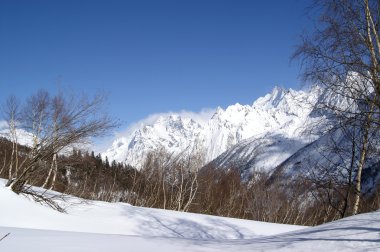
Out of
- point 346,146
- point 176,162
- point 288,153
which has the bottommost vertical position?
point 346,146

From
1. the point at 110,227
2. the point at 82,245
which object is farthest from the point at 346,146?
the point at 82,245

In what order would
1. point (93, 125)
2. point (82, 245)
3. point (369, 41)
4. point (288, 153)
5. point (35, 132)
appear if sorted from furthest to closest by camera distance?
point (288, 153)
point (35, 132)
point (93, 125)
point (369, 41)
point (82, 245)

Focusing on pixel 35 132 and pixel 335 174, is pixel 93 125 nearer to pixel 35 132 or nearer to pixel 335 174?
pixel 35 132

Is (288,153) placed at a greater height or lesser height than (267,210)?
greater

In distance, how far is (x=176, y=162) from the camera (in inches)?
1178

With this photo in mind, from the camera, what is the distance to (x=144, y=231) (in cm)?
1183

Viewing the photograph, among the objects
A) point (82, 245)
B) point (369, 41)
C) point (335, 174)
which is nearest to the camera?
point (82, 245)

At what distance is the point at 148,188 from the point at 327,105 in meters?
26.6

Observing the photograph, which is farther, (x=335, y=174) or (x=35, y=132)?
(x=35, y=132)

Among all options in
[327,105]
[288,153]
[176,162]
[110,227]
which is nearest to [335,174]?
[327,105]

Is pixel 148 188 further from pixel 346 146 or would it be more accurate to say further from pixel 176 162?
pixel 346 146

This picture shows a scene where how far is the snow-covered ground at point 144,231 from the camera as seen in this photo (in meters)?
4.91

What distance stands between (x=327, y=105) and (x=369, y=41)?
121 cm

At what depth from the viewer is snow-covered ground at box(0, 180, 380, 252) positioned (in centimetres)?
491
